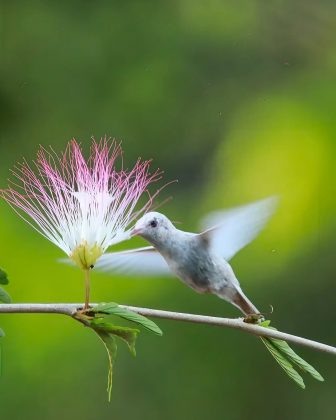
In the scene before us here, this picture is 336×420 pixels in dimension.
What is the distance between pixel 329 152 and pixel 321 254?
0.67ft

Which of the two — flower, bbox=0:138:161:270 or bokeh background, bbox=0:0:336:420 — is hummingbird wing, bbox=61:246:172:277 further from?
bokeh background, bbox=0:0:336:420

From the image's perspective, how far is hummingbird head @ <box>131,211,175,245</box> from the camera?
58 centimetres

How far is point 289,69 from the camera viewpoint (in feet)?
6.24

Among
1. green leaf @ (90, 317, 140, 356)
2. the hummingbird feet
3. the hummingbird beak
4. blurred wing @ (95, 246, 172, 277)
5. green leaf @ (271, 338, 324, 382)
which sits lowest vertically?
green leaf @ (271, 338, 324, 382)

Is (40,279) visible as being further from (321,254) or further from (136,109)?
(321,254)

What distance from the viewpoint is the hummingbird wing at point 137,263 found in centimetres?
63

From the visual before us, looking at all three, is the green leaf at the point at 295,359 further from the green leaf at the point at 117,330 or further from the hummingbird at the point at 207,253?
Answer: the green leaf at the point at 117,330

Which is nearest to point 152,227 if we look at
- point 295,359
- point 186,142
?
point 295,359

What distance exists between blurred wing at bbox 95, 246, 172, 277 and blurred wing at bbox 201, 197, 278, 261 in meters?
0.04

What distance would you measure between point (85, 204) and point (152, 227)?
0.15 feet

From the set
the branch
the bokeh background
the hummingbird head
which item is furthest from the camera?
the bokeh background

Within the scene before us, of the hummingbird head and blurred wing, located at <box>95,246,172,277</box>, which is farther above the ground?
the hummingbird head

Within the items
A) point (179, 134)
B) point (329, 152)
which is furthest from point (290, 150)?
point (179, 134)

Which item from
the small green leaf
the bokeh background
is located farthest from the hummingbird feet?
the bokeh background
